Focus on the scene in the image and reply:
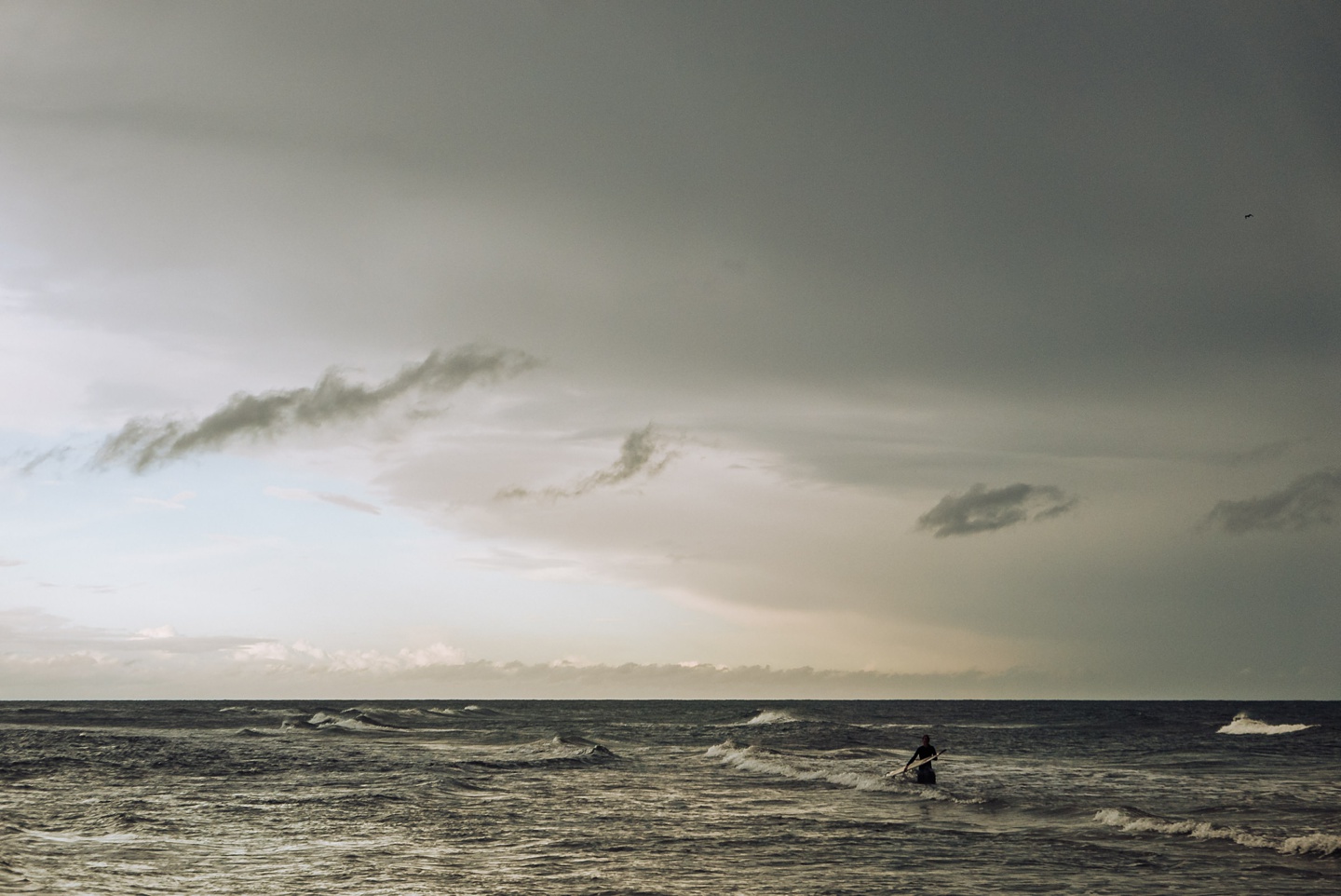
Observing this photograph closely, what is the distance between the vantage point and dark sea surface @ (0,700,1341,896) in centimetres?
1802

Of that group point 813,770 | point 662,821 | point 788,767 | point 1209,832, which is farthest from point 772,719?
Answer: point 1209,832

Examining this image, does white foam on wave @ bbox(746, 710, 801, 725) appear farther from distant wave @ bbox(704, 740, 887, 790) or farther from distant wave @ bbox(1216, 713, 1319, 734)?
distant wave @ bbox(704, 740, 887, 790)

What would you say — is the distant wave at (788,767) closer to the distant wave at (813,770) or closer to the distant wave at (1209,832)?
the distant wave at (813,770)

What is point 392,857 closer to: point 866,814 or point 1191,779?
point 866,814

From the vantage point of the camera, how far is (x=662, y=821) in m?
25.6

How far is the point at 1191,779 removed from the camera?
36812 millimetres

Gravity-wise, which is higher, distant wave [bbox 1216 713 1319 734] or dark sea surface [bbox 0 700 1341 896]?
dark sea surface [bbox 0 700 1341 896]

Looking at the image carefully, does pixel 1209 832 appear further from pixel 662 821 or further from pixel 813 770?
pixel 813 770

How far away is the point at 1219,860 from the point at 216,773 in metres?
35.2

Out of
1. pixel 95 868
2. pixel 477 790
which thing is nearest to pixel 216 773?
pixel 477 790

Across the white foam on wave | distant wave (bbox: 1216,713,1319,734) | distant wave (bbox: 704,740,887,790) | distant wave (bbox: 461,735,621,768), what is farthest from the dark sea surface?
the white foam on wave

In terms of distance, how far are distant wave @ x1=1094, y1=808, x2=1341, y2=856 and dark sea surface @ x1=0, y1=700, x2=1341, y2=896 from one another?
8 centimetres

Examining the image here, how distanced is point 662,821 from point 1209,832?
44.9 ft

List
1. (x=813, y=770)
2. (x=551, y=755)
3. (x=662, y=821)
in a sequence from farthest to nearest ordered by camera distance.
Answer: (x=551, y=755) → (x=813, y=770) → (x=662, y=821)
